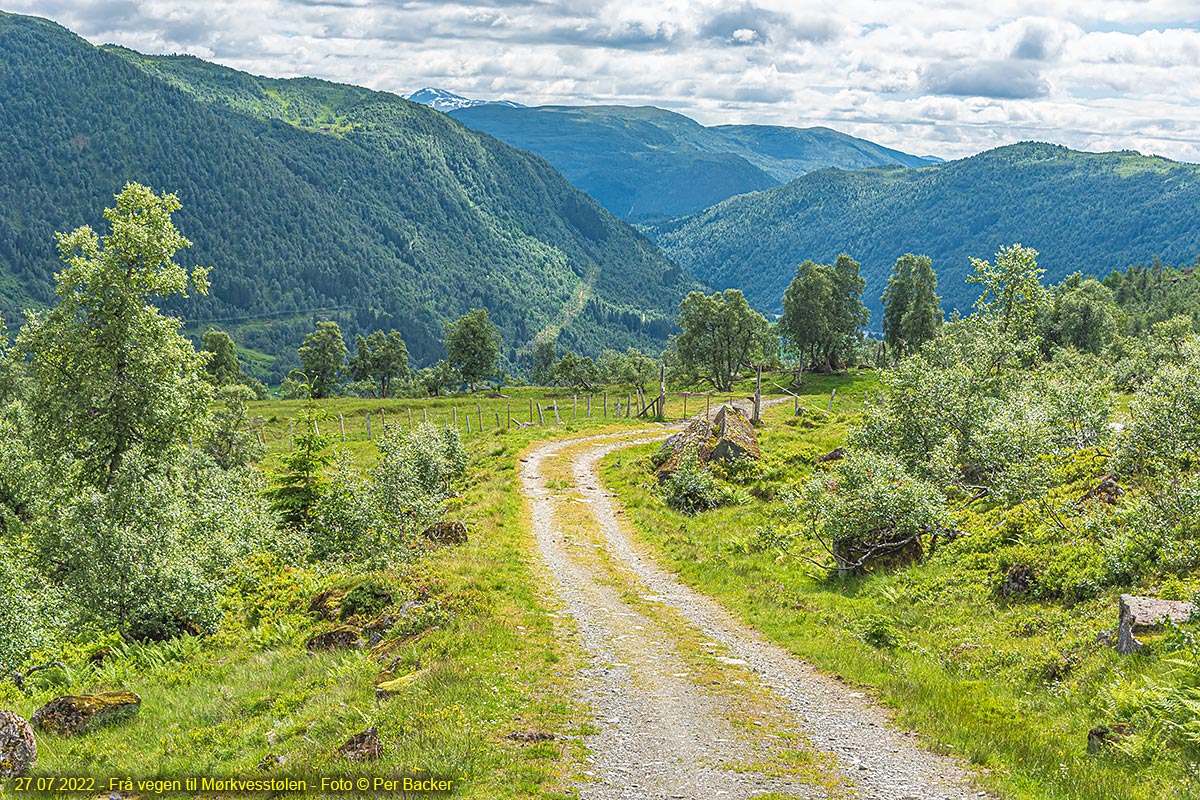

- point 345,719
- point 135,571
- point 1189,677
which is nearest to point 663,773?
point 345,719

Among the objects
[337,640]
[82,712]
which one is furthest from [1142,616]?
[82,712]

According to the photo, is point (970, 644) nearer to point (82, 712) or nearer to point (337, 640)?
point (337, 640)

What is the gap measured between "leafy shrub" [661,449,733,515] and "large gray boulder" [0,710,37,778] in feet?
83.1

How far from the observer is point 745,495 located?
35.6 metres

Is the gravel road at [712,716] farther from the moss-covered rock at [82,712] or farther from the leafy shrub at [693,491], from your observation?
the leafy shrub at [693,491]

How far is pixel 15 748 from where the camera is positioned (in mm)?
13656

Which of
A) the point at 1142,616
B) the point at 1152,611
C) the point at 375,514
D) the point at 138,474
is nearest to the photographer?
the point at 1142,616

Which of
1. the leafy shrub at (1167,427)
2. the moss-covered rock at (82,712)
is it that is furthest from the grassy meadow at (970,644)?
the moss-covered rock at (82,712)

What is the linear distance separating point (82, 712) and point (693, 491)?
25.3 meters

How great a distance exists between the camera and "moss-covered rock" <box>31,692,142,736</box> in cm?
1534

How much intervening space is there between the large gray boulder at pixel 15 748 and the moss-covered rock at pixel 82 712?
136cm

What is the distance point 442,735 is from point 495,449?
1618 inches

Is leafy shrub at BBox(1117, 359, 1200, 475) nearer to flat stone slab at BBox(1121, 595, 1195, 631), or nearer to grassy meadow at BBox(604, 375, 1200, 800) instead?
grassy meadow at BBox(604, 375, 1200, 800)

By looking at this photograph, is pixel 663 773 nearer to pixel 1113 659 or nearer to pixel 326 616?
pixel 1113 659
